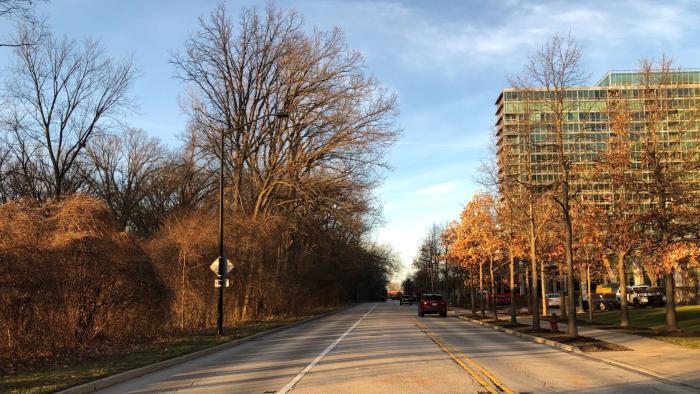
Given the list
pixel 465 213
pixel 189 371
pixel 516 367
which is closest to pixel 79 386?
pixel 189 371

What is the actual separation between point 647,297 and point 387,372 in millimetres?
35443

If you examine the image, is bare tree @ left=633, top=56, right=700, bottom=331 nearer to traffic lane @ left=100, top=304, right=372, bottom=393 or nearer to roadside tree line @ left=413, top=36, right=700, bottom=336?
roadside tree line @ left=413, top=36, right=700, bottom=336

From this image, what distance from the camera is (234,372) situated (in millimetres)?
13055

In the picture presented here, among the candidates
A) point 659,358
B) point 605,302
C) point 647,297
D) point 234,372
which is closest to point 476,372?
point 234,372

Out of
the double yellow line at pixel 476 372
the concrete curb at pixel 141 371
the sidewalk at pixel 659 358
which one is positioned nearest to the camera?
the double yellow line at pixel 476 372

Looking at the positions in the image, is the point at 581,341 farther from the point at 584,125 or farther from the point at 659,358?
the point at 584,125

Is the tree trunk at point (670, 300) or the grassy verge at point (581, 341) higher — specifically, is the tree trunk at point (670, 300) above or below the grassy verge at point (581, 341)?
above

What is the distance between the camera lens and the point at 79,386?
10.5m

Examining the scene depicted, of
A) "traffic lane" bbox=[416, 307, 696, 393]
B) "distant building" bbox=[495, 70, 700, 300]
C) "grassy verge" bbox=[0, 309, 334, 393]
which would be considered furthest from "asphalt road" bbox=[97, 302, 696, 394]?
"distant building" bbox=[495, 70, 700, 300]

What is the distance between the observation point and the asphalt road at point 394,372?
1061cm

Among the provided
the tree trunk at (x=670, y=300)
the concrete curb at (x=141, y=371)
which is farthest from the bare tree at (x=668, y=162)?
the concrete curb at (x=141, y=371)

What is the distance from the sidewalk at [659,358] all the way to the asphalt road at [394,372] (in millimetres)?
627

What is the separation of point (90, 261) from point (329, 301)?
2427 inches

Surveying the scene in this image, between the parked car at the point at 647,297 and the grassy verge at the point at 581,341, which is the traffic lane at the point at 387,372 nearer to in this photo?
the grassy verge at the point at 581,341
